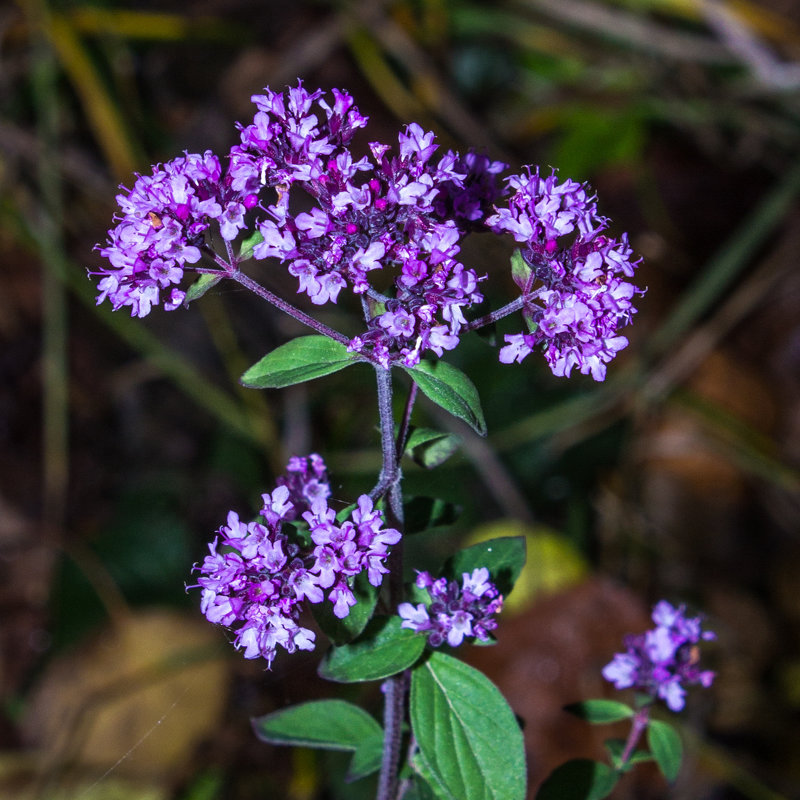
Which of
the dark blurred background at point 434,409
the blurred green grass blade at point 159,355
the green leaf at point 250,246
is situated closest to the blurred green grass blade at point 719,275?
the dark blurred background at point 434,409

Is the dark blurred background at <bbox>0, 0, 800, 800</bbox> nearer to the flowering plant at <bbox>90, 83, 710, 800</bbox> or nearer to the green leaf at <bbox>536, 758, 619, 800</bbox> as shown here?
the green leaf at <bbox>536, 758, 619, 800</bbox>

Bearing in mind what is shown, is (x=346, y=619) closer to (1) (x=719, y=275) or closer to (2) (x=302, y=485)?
(2) (x=302, y=485)

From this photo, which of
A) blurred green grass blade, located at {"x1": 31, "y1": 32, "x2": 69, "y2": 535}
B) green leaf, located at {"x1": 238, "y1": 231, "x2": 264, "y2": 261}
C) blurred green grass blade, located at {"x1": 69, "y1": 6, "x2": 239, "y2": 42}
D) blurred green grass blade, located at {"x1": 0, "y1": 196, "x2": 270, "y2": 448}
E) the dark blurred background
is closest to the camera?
green leaf, located at {"x1": 238, "y1": 231, "x2": 264, "y2": 261}

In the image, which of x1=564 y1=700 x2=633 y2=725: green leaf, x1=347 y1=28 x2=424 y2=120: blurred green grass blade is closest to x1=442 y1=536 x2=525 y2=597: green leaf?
x1=564 y1=700 x2=633 y2=725: green leaf

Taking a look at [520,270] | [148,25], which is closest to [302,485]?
[520,270]

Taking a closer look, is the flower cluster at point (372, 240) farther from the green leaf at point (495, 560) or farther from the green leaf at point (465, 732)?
the green leaf at point (465, 732)

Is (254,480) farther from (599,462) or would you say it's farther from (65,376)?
(599,462)
